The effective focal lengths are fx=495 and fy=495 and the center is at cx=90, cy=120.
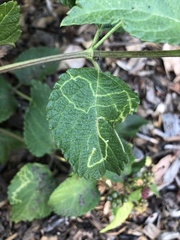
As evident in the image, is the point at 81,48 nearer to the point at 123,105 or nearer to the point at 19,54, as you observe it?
the point at 19,54

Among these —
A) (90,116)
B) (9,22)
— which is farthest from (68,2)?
(90,116)

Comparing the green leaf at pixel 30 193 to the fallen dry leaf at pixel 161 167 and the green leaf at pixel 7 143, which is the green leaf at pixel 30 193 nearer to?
the green leaf at pixel 7 143

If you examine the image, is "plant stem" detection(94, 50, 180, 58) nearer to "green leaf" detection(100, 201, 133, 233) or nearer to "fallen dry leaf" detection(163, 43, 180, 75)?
"green leaf" detection(100, 201, 133, 233)

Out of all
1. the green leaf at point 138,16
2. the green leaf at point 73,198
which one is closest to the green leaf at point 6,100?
the green leaf at point 73,198

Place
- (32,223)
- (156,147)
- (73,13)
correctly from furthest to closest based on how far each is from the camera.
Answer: (156,147) < (32,223) < (73,13)

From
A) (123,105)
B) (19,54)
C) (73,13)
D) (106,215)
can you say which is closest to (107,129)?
(123,105)
